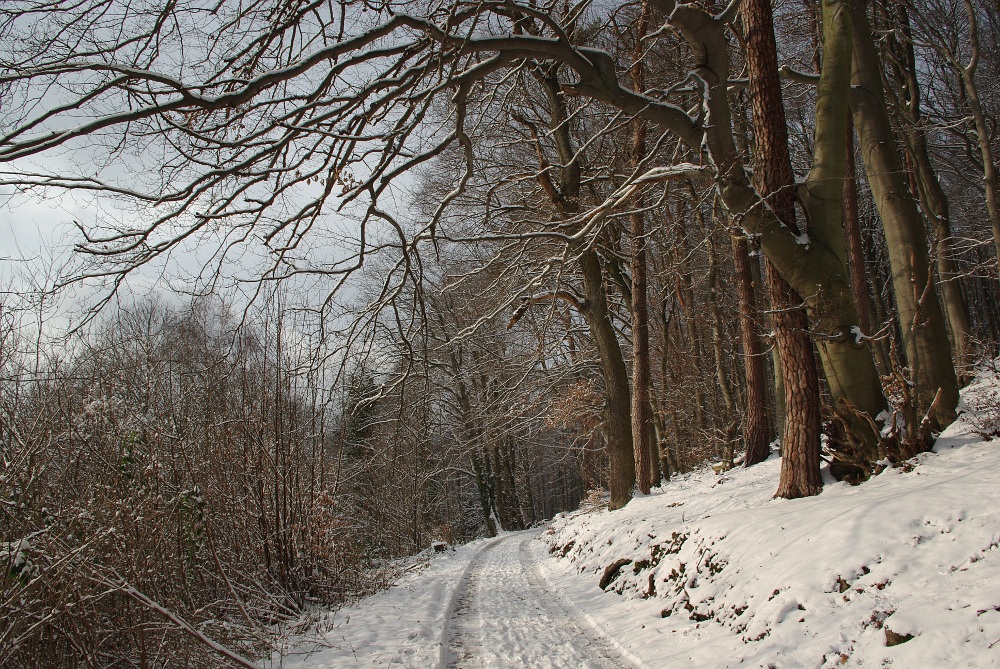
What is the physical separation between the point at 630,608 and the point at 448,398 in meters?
19.1

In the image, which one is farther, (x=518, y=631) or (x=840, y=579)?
(x=518, y=631)

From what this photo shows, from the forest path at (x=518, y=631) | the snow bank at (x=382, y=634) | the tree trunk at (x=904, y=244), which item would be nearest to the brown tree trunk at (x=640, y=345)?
the forest path at (x=518, y=631)

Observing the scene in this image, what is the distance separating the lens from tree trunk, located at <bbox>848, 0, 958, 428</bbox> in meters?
6.96

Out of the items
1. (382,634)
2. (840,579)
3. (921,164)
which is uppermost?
(921,164)

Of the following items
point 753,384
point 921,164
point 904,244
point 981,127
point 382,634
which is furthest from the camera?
point 921,164

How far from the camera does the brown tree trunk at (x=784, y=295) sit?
659 cm

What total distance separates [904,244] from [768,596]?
5286 mm

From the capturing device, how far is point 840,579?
4340mm

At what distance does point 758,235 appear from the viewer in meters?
6.53

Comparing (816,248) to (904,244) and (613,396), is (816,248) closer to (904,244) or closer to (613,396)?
(904,244)

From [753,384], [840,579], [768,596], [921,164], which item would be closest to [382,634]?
[768,596]

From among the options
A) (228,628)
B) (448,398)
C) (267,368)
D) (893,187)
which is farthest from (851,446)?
(448,398)

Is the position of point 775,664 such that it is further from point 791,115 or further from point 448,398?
point 448,398

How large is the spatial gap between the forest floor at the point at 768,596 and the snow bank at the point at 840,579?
0.04 feet
